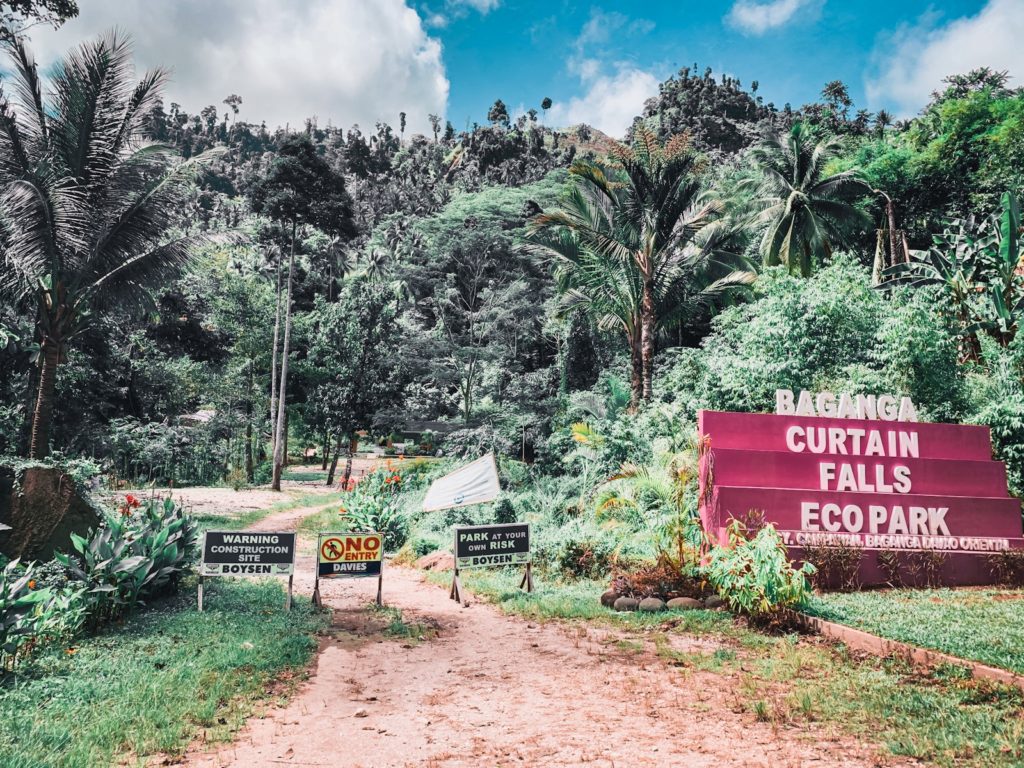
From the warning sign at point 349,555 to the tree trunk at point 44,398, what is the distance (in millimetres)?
6216

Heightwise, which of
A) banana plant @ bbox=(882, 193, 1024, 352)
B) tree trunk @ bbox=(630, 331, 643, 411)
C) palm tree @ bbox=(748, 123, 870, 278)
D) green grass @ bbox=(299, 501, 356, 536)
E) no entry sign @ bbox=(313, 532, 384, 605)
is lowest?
green grass @ bbox=(299, 501, 356, 536)

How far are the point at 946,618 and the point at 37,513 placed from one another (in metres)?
10.4

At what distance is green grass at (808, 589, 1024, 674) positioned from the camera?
6.29m

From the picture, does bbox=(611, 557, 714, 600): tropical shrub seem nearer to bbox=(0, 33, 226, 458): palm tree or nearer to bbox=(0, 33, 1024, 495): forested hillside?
bbox=(0, 33, 1024, 495): forested hillside

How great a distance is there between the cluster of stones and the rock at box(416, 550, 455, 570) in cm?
417

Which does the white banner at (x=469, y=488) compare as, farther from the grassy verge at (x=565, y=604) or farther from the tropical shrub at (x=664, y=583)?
the tropical shrub at (x=664, y=583)

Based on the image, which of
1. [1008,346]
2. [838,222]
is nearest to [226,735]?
[1008,346]

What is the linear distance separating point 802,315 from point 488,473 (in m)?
10.0

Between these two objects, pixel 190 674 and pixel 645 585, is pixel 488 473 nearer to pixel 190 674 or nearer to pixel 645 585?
pixel 645 585

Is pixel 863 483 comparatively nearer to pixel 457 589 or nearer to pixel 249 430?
pixel 457 589

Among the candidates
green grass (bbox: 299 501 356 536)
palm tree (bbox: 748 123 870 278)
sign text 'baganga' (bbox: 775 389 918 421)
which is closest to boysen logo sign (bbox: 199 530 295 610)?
sign text 'baganga' (bbox: 775 389 918 421)

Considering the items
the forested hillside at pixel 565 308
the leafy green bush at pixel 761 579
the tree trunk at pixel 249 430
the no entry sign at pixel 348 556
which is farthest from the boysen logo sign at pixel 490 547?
the tree trunk at pixel 249 430

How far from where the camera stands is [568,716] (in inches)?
202

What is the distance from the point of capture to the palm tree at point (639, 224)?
1855cm
